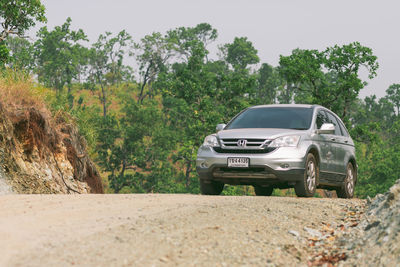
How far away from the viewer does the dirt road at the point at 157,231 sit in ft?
17.6

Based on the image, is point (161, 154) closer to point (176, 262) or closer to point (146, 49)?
point (146, 49)

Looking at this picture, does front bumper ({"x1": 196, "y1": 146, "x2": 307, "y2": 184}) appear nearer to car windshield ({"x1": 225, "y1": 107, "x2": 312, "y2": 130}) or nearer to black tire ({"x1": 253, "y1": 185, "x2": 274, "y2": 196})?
car windshield ({"x1": 225, "y1": 107, "x2": 312, "y2": 130})

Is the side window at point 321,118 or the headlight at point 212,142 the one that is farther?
the side window at point 321,118

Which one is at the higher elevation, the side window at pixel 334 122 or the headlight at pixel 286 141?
the side window at pixel 334 122

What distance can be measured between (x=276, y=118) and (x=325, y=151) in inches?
47.9

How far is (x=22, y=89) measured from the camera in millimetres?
14508

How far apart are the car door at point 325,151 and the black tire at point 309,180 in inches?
13.9

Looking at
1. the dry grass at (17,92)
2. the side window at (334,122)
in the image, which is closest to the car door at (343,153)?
the side window at (334,122)

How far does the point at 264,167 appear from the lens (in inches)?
381

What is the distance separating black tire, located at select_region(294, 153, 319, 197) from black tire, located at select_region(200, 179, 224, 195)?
1.64 metres

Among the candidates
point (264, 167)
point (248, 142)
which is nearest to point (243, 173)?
point (264, 167)

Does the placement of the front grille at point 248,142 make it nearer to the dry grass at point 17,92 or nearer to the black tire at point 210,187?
the black tire at point 210,187

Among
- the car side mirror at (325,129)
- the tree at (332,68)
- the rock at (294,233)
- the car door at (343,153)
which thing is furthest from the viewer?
the tree at (332,68)

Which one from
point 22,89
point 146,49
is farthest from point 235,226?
point 146,49
